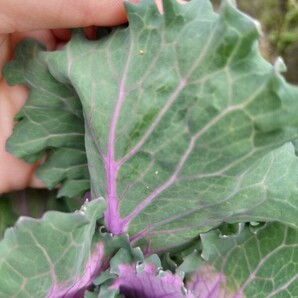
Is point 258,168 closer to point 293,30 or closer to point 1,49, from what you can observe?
point 1,49

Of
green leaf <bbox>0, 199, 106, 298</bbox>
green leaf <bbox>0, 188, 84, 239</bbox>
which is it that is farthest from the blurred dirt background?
green leaf <bbox>0, 199, 106, 298</bbox>

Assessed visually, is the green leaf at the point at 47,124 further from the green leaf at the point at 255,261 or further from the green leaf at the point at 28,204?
the green leaf at the point at 255,261

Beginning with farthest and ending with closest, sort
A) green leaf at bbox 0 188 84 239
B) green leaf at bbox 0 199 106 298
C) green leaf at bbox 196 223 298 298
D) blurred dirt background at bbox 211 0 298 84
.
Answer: blurred dirt background at bbox 211 0 298 84 → green leaf at bbox 0 188 84 239 → green leaf at bbox 196 223 298 298 → green leaf at bbox 0 199 106 298

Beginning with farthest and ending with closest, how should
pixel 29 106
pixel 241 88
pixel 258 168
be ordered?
pixel 29 106
pixel 258 168
pixel 241 88

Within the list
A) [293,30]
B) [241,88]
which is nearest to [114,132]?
[241,88]

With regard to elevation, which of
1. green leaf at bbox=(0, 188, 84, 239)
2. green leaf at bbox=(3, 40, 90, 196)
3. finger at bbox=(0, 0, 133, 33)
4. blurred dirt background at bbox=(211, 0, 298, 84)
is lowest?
blurred dirt background at bbox=(211, 0, 298, 84)

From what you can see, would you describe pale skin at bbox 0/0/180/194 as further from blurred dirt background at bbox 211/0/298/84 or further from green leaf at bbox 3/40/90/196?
blurred dirt background at bbox 211/0/298/84

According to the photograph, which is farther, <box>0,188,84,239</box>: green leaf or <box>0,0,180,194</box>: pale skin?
<box>0,188,84,239</box>: green leaf
